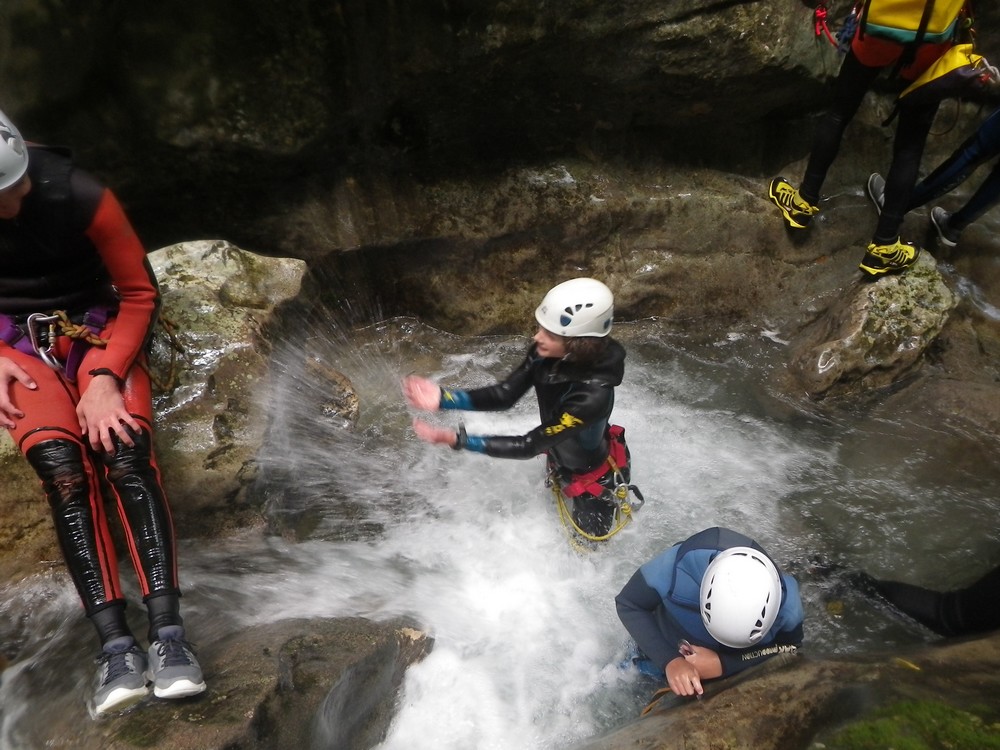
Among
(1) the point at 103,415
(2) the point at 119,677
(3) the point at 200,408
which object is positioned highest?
(1) the point at 103,415

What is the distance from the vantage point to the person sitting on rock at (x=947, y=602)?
126 inches

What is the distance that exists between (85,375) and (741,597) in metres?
3.09

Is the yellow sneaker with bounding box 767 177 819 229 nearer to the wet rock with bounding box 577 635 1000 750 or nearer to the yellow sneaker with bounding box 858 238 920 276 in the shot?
the yellow sneaker with bounding box 858 238 920 276

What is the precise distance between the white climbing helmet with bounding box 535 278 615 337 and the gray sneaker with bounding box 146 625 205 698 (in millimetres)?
2082

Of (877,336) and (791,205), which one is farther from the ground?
(791,205)

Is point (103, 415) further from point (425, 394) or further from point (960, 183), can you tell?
point (960, 183)

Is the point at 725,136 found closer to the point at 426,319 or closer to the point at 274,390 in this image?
the point at 426,319

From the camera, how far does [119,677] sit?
233cm

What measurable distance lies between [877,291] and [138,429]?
18.0 feet

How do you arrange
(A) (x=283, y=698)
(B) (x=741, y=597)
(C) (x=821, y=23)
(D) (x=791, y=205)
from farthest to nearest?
(D) (x=791, y=205)
(C) (x=821, y=23)
(B) (x=741, y=597)
(A) (x=283, y=698)

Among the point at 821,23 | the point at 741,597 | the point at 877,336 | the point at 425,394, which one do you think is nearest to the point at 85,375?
the point at 425,394

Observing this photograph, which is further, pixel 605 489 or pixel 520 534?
pixel 520 534

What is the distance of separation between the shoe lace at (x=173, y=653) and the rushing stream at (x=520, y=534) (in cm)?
45

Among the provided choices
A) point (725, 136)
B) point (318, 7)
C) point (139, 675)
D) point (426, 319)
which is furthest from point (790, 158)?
point (139, 675)
